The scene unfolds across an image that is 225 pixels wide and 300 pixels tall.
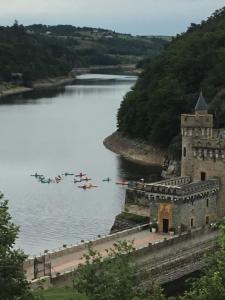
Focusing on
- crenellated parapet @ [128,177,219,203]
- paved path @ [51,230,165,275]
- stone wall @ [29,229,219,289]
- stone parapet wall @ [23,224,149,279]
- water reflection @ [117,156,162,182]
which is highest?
crenellated parapet @ [128,177,219,203]

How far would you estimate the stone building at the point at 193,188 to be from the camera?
4453cm

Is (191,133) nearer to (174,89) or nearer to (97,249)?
(97,249)

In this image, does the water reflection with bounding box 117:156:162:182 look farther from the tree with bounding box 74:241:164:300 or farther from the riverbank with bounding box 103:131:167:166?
the tree with bounding box 74:241:164:300

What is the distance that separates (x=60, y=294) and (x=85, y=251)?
267 inches

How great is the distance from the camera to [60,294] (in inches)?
1291

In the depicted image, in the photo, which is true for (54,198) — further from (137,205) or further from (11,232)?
(11,232)

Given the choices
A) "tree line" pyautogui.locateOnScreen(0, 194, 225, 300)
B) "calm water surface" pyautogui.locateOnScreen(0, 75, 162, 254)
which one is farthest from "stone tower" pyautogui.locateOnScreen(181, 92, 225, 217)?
"tree line" pyautogui.locateOnScreen(0, 194, 225, 300)

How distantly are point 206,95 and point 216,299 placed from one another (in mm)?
65530

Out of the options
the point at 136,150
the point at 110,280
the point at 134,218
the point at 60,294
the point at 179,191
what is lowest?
the point at 136,150

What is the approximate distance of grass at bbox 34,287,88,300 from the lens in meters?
31.6

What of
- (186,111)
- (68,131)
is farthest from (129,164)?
(68,131)

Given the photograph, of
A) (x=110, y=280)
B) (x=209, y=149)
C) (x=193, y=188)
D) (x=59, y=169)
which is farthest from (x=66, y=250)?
(x=59, y=169)

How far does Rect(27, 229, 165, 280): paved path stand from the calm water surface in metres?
6.50

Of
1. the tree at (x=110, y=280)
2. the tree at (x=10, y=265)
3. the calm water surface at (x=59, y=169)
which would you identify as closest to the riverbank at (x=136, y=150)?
the calm water surface at (x=59, y=169)
